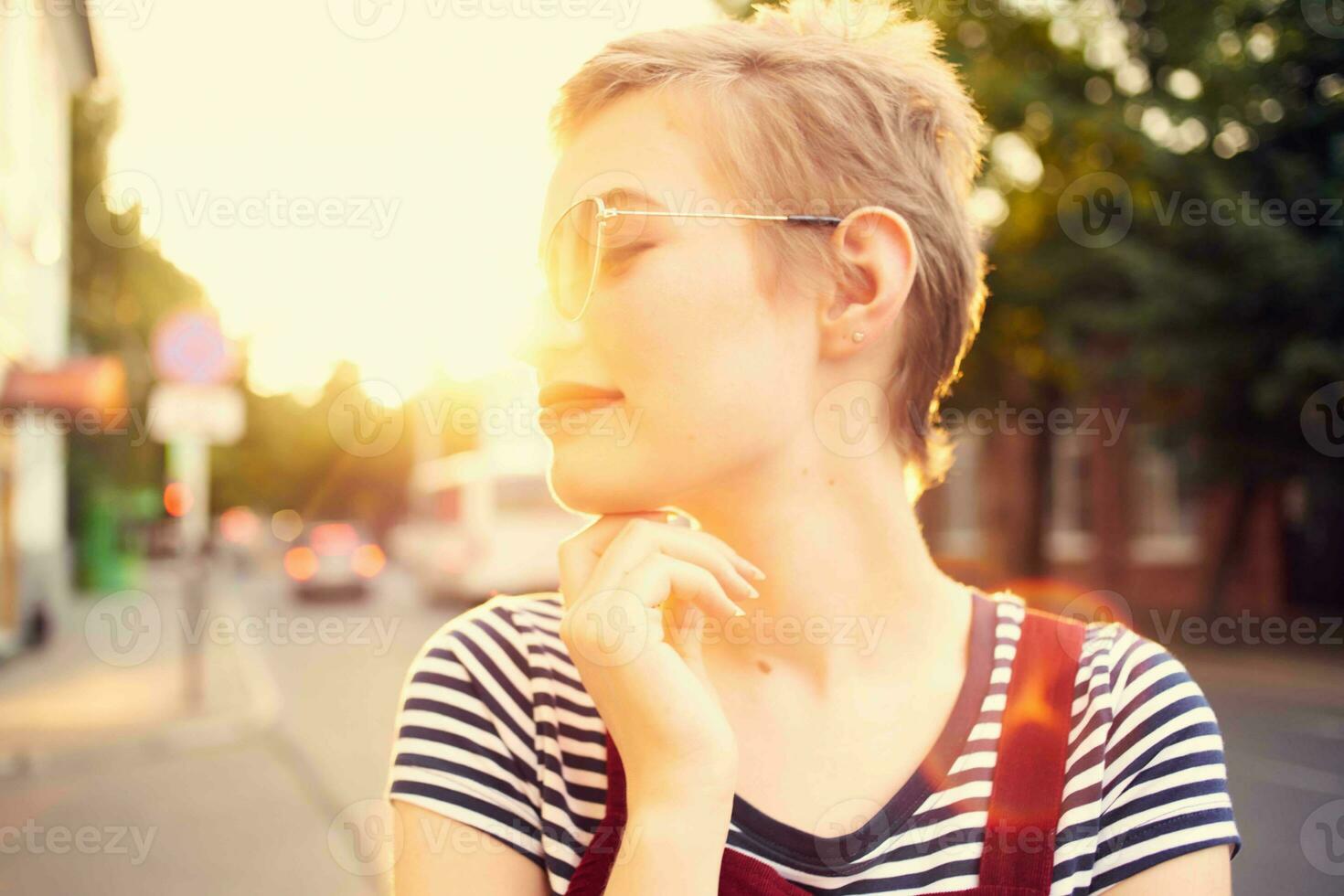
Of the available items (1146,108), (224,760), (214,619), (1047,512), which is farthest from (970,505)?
(224,760)

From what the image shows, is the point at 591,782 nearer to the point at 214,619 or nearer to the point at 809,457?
the point at 809,457

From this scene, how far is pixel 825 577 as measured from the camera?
5.94 feet

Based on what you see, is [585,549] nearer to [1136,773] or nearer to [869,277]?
[869,277]

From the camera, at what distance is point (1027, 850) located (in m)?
1.51

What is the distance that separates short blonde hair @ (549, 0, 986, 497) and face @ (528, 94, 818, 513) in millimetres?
54

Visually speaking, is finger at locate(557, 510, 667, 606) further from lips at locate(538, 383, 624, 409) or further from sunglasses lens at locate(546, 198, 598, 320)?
sunglasses lens at locate(546, 198, 598, 320)

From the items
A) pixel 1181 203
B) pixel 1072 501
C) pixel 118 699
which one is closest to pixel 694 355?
pixel 118 699

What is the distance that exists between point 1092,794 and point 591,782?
2.30 feet

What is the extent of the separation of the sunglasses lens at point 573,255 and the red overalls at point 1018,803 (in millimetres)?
678

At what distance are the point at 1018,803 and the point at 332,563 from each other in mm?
26855

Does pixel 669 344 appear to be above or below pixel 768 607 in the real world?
above

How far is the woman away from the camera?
153cm

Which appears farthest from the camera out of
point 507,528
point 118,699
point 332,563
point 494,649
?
point 332,563

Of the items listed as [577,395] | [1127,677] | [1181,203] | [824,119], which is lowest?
[1127,677]
